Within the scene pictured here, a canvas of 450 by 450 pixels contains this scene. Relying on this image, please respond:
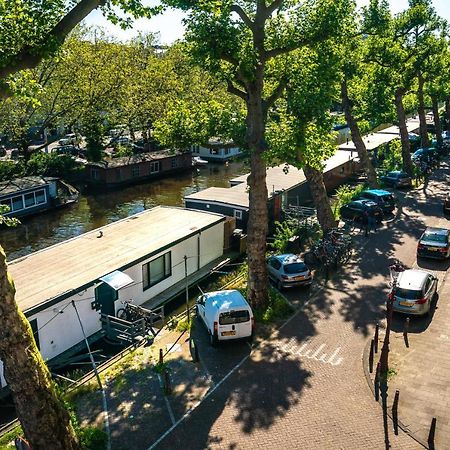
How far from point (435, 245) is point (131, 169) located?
3497cm

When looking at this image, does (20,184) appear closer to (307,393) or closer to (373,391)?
(307,393)

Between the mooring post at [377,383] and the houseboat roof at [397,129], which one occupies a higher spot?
the houseboat roof at [397,129]

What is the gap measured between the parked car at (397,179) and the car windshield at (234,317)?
90.7ft

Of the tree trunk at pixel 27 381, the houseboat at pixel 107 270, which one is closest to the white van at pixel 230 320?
the houseboat at pixel 107 270

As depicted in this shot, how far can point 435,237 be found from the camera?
88.3ft

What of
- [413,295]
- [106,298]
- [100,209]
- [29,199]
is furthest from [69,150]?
[413,295]

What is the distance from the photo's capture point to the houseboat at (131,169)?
2044 inches

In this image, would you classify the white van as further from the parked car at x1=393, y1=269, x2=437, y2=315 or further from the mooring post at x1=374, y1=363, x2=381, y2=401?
the parked car at x1=393, y1=269, x2=437, y2=315

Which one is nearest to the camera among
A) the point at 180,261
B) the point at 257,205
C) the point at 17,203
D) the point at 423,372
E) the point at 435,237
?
the point at 423,372

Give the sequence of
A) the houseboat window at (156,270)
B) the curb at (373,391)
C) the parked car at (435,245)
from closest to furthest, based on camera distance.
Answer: the curb at (373,391) → the houseboat window at (156,270) → the parked car at (435,245)

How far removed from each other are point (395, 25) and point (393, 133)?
23946mm

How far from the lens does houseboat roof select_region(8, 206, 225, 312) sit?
64.7 ft

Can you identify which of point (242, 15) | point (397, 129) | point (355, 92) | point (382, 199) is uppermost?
point (242, 15)

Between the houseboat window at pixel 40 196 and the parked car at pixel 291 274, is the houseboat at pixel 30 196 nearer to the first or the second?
the houseboat window at pixel 40 196
